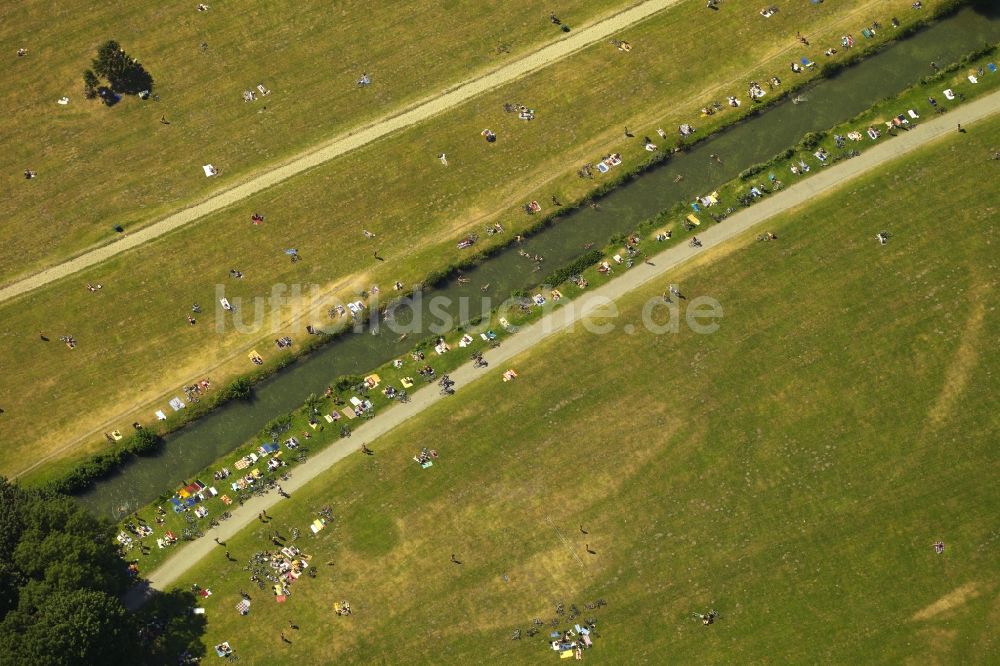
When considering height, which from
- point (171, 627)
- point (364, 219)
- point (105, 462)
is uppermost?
point (364, 219)

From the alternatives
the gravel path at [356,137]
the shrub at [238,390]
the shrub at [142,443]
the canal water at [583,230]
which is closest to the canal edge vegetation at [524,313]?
the canal water at [583,230]

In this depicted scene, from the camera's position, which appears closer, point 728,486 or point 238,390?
point 728,486

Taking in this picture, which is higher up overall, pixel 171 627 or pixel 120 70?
pixel 120 70

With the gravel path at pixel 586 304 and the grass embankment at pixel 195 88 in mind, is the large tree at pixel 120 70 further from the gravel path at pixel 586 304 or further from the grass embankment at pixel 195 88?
the gravel path at pixel 586 304

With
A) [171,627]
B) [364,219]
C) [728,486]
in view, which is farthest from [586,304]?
[171,627]

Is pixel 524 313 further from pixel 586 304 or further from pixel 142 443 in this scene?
pixel 142 443

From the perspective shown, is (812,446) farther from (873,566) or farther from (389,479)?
(389,479)
